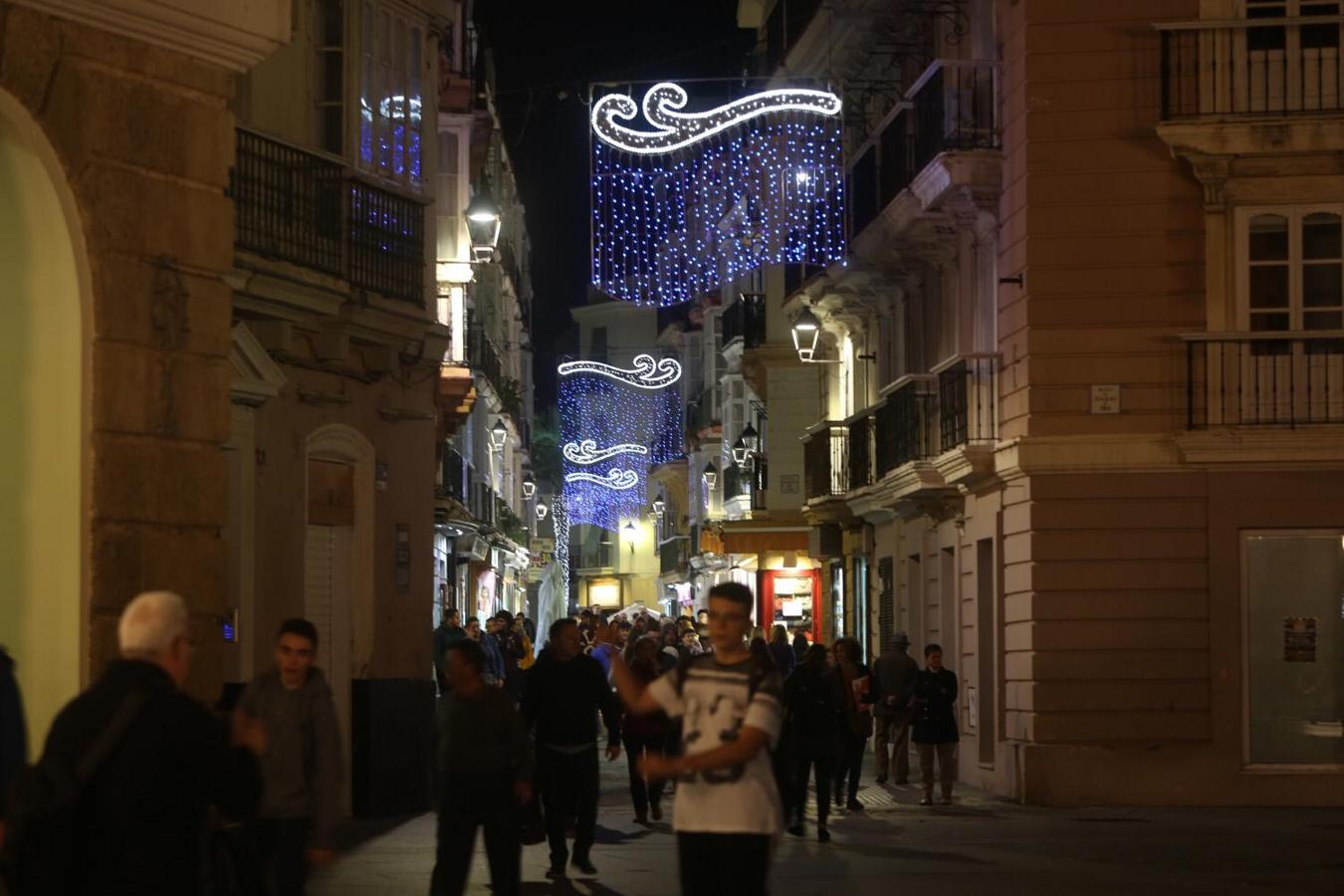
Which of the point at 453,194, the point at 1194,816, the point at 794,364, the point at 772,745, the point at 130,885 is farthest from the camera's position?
the point at 794,364

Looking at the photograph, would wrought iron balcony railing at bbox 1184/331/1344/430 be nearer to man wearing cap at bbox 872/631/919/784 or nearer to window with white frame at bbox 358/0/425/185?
man wearing cap at bbox 872/631/919/784

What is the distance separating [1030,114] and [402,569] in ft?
26.8

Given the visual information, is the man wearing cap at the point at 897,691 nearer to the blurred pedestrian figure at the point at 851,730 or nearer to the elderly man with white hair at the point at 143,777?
the blurred pedestrian figure at the point at 851,730

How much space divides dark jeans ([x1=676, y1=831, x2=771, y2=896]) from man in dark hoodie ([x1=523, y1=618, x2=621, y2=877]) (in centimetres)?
778

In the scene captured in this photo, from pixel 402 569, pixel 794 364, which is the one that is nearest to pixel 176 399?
pixel 402 569

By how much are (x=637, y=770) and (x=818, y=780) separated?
1.90 metres

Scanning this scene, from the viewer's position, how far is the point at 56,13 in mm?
10773

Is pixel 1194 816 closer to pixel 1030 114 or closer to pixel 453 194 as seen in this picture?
pixel 1030 114

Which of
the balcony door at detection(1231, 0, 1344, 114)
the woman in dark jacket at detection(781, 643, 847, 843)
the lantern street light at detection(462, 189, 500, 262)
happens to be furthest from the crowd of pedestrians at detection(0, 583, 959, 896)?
the lantern street light at detection(462, 189, 500, 262)

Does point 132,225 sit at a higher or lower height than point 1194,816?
higher

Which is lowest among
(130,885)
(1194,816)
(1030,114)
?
(1194,816)

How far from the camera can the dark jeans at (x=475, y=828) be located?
41.8 ft

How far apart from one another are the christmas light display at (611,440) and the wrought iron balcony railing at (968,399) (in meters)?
32.7

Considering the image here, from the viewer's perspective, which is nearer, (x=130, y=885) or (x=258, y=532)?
(x=130, y=885)
